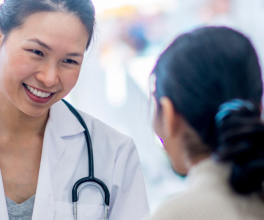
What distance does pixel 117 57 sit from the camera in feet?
8.91

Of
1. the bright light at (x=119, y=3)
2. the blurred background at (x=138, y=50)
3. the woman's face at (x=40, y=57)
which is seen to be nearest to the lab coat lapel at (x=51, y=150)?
the woman's face at (x=40, y=57)

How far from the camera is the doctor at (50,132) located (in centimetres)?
96

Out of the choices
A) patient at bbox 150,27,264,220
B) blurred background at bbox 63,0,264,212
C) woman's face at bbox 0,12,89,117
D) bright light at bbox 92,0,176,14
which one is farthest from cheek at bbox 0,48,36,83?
bright light at bbox 92,0,176,14

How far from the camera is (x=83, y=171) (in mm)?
1095

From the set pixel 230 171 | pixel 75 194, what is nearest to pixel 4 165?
pixel 75 194

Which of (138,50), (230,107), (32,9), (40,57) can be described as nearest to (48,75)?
(40,57)

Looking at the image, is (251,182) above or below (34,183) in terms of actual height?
above

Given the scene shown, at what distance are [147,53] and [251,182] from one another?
2181mm

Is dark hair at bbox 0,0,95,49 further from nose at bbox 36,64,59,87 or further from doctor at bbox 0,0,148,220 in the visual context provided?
nose at bbox 36,64,59,87

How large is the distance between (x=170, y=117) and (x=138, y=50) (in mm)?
2068

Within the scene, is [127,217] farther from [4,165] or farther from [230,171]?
[230,171]

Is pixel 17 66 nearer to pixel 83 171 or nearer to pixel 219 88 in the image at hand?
pixel 83 171

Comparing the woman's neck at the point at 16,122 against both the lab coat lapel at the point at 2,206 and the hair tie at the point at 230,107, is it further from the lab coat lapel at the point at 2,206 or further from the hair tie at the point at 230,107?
the hair tie at the point at 230,107

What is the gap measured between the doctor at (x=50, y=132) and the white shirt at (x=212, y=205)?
515 mm
